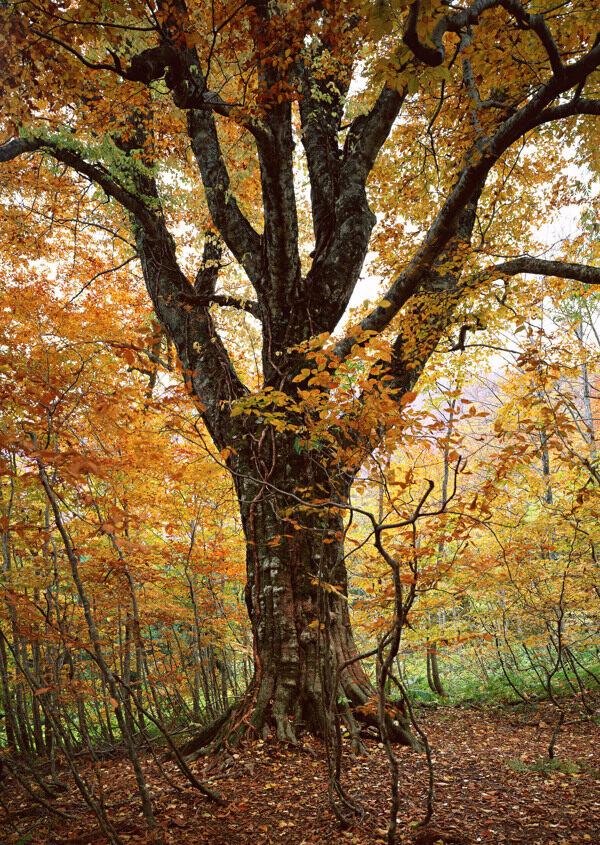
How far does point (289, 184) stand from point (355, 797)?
4945 millimetres

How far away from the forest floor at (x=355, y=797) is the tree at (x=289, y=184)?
478 mm

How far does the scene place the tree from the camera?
11.8ft

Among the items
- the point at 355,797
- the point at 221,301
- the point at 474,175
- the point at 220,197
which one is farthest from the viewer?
the point at 221,301

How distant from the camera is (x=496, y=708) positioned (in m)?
7.20

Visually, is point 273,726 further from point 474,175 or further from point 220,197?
point 220,197

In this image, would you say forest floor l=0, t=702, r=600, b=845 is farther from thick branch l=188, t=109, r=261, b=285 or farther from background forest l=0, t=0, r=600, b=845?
thick branch l=188, t=109, r=261, b=285

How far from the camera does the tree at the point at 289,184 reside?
361cm

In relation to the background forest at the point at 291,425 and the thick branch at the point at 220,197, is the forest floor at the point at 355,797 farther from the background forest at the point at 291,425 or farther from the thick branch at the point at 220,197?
the thick branch at the point at 220,197

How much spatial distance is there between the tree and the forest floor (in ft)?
1.57

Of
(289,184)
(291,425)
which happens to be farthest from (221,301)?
(291,425)

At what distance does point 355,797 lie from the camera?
304cm

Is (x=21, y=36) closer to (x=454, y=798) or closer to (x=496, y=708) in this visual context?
(x=454, y=798)

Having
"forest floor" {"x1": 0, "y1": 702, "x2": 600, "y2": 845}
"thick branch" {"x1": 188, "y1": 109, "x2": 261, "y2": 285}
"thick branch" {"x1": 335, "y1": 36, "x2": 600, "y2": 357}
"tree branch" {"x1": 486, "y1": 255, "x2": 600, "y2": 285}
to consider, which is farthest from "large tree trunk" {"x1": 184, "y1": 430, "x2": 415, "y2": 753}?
"tree branch" {"x1": 486, "y1": 255, "x2": 600, "y2": 285}

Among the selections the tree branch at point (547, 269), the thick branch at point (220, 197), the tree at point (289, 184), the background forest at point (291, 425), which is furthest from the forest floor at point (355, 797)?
the thick branch at point (220, 197)
